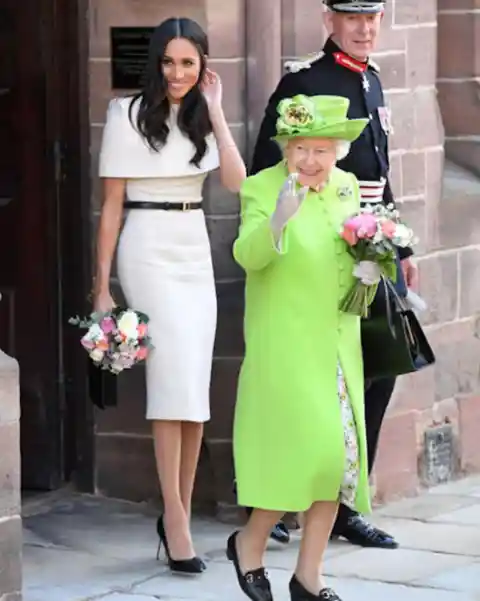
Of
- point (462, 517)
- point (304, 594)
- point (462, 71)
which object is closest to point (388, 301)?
point (304, 594)

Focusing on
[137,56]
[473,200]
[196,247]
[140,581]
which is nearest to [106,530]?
[140,581]

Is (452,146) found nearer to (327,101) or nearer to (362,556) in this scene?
(362,556)

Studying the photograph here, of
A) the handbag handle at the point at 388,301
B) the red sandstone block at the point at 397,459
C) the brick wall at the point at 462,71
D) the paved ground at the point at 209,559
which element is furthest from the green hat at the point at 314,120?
the brick wall at the point at 462,71

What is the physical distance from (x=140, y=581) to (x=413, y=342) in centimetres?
126

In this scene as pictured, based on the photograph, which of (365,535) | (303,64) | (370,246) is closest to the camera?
(370,246)

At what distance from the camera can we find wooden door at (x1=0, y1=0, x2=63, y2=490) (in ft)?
26.4

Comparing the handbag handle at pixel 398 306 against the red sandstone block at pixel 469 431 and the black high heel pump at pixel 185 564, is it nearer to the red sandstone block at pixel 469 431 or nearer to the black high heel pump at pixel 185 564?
the black high heel pump at pixel 185 564

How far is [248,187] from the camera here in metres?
6.37

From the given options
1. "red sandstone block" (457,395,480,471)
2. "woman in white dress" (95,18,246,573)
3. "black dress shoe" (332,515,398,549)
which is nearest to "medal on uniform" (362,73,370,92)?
"woman in white dress" (95,18,246,573)

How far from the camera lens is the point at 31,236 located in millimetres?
8148

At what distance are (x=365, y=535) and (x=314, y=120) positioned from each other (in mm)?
1999

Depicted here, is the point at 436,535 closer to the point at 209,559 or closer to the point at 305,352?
the point at 209,559

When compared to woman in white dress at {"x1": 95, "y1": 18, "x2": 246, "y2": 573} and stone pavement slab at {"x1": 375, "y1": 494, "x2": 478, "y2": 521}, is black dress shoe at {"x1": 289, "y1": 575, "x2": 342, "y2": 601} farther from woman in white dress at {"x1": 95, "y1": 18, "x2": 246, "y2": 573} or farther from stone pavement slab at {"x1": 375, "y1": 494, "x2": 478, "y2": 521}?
stone pavement slab at {"x1": 375, "y1": 494, "x2": 478, "y2": 521}

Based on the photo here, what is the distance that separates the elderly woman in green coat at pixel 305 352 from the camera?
20.5ft
